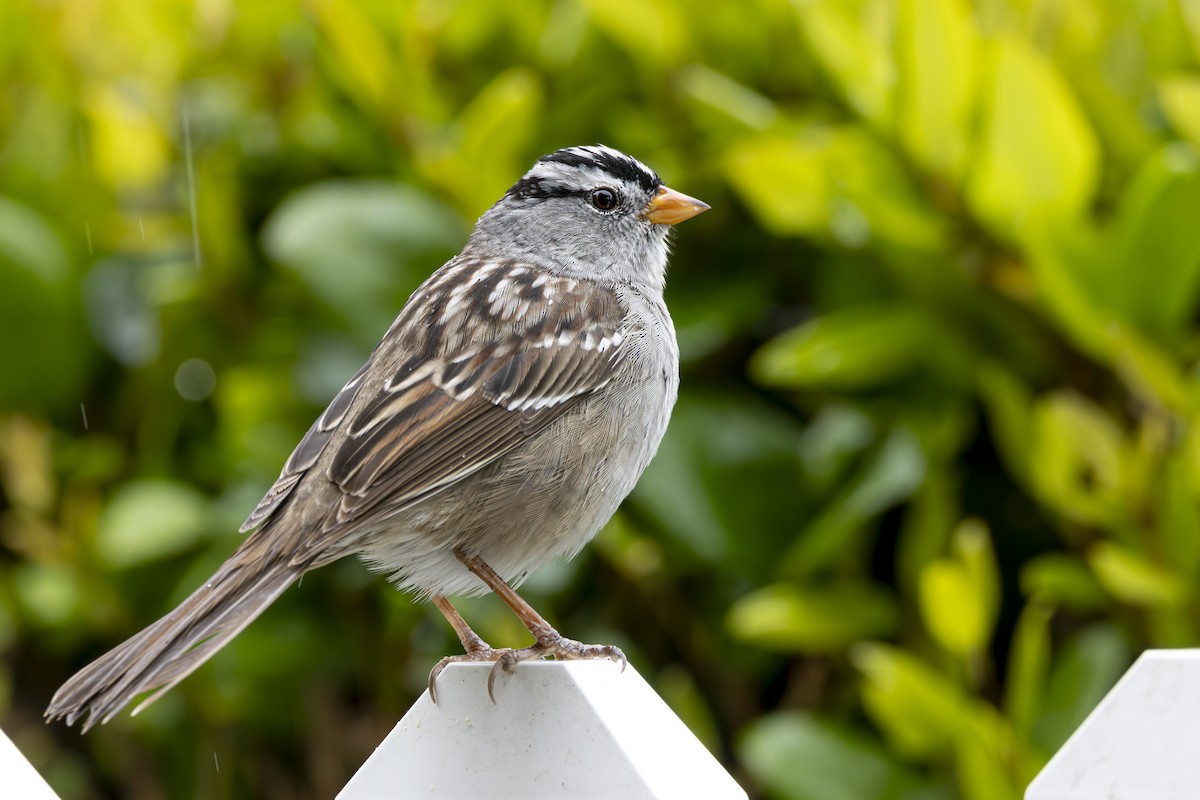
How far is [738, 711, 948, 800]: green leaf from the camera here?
276 cm

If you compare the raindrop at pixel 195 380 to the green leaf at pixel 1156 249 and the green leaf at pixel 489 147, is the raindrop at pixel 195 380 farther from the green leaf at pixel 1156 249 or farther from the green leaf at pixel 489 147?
the green leaf at pixel 1156 249

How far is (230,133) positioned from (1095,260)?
2375 mm

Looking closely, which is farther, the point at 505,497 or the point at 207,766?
the point at 207,766

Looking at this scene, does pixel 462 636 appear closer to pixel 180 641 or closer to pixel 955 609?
pixel 180 641

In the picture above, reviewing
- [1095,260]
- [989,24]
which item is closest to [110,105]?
[989,24]

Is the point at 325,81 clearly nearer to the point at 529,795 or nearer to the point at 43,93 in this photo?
the point at 43,93

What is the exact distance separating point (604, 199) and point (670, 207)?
0.60 feet

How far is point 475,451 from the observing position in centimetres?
246


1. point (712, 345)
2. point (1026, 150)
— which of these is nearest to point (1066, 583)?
point (1026, 150)

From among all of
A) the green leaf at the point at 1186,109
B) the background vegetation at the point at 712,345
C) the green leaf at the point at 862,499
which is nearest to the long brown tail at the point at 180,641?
the background vegetation at the point at 712,345

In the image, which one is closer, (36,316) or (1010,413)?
(1010,413)

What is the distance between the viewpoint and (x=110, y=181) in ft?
12.9

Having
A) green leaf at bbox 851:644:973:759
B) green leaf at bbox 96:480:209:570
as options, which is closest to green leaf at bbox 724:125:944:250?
green leaf at bbox 851:644:973:759

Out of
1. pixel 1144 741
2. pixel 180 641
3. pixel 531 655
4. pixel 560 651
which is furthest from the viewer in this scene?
pixel 560 651
